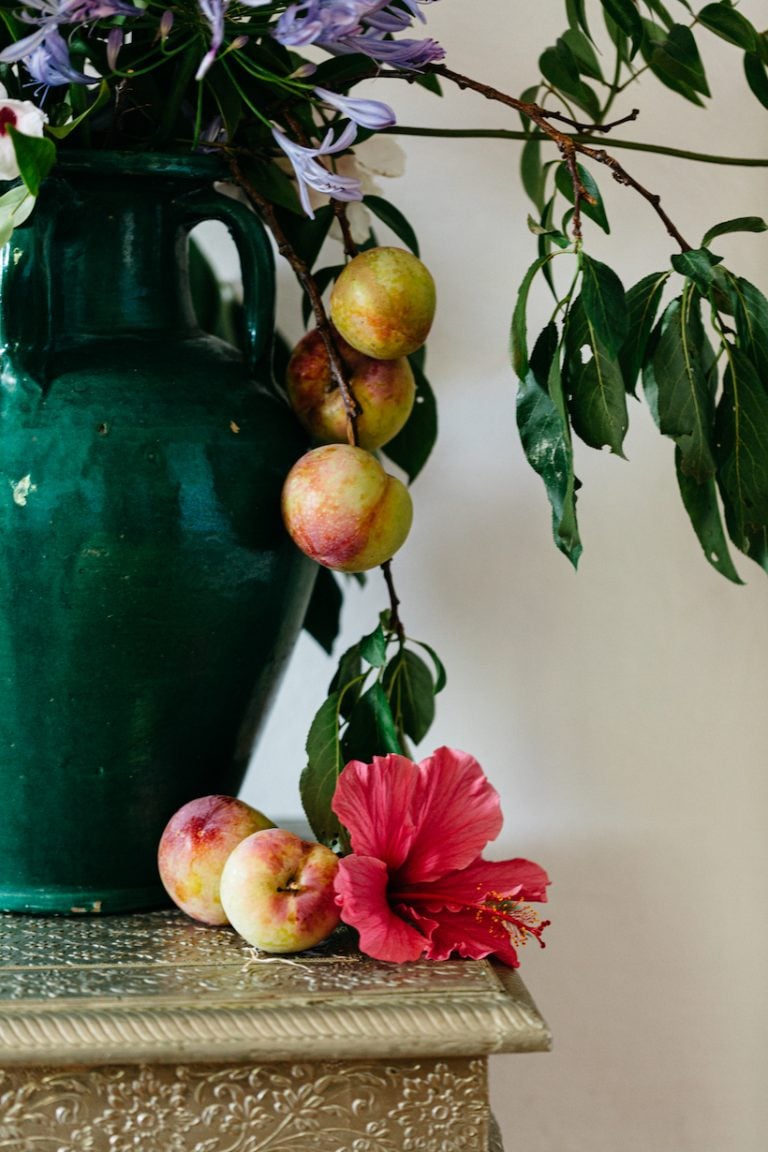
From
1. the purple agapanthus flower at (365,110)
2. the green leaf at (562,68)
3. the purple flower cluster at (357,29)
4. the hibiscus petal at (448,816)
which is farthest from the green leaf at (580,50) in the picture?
the hibiscus petal at (448,816)

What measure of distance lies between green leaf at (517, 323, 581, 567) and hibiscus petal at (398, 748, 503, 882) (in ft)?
0.46

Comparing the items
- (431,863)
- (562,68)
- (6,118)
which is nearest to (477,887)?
(431,863)

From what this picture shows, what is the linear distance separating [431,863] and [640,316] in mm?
369

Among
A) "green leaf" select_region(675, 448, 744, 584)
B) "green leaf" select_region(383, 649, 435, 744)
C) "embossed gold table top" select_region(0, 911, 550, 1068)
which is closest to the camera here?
"embossed gold table top" select_region(0, 911, 550, 1068)

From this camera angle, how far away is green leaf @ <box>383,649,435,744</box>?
2.95 feet

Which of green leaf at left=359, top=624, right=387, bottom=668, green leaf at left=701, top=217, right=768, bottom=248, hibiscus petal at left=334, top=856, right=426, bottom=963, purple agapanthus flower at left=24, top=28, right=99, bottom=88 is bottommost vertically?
hibiscus petal at left=334, top=856, right=426, bottom=963

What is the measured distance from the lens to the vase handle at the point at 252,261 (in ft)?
2.64

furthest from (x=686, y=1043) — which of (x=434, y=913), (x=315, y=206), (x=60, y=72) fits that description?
(x=60, y=72)

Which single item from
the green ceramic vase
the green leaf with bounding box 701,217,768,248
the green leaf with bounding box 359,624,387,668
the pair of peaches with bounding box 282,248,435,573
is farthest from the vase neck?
the green leaf with bounding box 701,217,768,248

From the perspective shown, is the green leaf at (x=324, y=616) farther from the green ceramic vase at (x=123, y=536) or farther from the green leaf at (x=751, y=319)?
the green leaf at (x=751, y=319)

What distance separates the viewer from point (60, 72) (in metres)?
0.68

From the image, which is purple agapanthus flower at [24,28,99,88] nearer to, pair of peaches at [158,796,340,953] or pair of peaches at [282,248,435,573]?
pair of peaches at [282,248,435,573]

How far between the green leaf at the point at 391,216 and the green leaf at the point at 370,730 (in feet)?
1.17

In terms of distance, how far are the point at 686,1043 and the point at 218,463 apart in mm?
752
